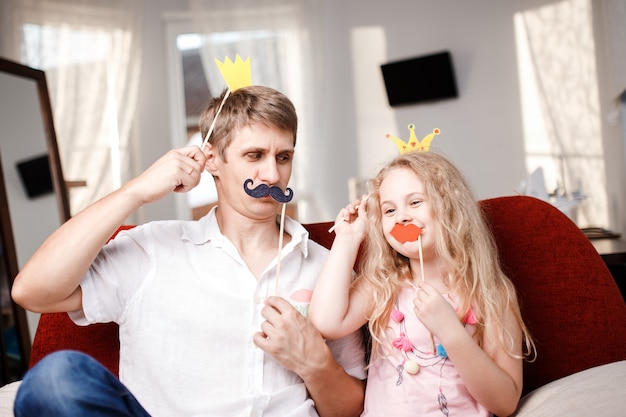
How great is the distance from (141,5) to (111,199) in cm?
365

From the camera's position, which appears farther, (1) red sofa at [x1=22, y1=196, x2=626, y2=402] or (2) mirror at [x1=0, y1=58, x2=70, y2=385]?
(2) mirror at [x1=0, y1=58, x2=70, y2=385]

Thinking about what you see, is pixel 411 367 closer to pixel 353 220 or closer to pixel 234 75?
pixel 353 220

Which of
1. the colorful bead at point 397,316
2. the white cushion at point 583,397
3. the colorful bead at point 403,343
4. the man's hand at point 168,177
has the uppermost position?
the man's hand at point 168,177

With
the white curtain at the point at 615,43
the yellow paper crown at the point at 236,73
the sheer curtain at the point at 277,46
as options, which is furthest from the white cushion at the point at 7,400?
the sheer curtain at the point at 277,46

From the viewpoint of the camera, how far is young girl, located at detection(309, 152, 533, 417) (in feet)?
4.11

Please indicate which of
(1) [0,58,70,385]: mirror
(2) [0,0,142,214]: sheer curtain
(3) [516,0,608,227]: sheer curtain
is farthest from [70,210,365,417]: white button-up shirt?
(2) [0,0,142,214]: sheer curtain

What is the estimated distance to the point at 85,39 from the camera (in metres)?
4.46

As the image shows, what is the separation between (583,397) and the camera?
1201 mm

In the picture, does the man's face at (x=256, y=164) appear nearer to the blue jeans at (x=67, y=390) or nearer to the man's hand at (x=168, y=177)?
the man's hand at (x=168, y=177)

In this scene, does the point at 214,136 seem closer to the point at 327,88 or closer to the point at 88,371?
the point at 88,371

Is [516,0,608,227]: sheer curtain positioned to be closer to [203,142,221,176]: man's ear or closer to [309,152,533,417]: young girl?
[309,152,533,417]: young girl

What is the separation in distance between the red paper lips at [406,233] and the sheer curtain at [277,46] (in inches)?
133

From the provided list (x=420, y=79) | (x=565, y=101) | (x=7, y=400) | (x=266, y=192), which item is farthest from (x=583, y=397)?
(x=420, y=79)

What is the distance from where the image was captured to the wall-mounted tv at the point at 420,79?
435cm
